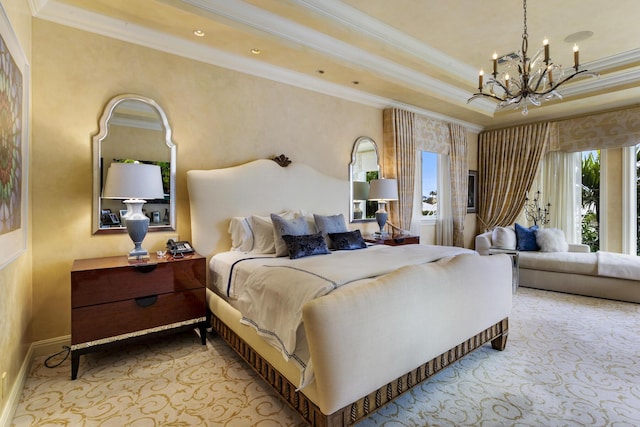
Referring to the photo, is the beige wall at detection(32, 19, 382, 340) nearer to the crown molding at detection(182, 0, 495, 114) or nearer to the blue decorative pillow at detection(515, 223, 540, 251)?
the crown molding at detection(182, 0, 495, 114)

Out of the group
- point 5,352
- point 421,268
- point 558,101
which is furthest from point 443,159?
point 5,352

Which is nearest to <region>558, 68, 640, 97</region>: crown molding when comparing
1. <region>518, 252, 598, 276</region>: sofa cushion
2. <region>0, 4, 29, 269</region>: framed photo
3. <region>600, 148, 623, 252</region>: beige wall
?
<region>600, 148, 623, 252</region>: beige wall

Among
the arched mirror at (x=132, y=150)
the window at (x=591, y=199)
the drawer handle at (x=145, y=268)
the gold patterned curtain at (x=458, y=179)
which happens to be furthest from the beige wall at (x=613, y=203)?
the drawer handle at (x=145, y=268)

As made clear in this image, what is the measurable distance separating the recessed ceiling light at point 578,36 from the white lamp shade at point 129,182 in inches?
178

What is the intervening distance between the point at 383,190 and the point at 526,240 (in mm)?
2447

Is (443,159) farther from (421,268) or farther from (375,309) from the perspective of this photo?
(375,309)

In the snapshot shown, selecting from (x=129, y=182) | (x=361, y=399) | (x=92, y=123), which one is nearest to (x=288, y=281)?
(x=361, y=399)

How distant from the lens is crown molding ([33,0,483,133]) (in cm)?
259

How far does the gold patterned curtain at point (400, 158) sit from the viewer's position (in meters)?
4.88

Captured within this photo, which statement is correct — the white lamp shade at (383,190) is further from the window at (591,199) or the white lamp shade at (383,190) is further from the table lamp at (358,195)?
the window at (591,199)

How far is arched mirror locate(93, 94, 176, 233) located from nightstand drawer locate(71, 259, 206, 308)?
2.04ft

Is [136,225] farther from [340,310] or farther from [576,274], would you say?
[576,274]

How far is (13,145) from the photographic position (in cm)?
194

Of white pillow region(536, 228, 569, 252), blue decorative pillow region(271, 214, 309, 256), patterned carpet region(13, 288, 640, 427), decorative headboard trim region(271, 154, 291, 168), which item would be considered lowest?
patterned carpet region(13, 288, 640, 427)
